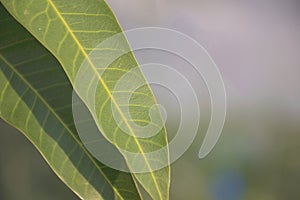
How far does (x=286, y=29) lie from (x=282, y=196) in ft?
3.31

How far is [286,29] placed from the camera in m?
3.04

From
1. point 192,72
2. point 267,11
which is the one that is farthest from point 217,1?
point 192,72

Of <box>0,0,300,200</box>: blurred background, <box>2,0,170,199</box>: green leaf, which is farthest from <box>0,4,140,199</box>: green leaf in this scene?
<box>0,0,300,200</box>: blurred background

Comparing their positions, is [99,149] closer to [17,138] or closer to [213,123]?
[213,123]

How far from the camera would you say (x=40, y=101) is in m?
0.48

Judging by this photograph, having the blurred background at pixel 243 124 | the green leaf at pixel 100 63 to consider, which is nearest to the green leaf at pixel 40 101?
the green leaf at pixel 100 63

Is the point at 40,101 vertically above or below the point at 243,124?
below

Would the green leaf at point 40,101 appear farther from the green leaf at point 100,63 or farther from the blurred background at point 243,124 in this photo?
the blurred background at point 243,124

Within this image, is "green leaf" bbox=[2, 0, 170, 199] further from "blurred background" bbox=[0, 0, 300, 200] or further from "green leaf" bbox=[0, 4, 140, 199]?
"blurred background" bbox=[0, 0, 300, 200]

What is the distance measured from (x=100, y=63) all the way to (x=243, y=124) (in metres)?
2.90

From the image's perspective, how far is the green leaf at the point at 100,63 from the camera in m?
0.43

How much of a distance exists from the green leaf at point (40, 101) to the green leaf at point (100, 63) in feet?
0.14

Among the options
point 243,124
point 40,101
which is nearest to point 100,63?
point 40,101

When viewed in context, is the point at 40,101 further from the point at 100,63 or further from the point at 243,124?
the point at 243,124
